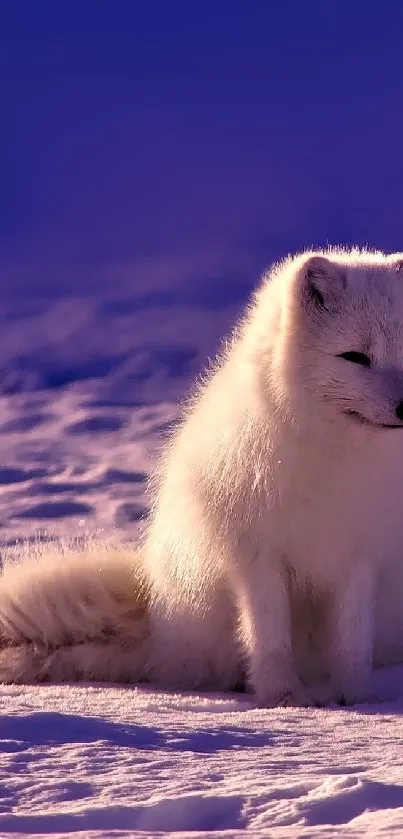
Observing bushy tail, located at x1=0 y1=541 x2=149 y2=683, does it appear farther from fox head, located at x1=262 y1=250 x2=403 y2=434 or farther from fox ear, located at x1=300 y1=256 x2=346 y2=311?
fox ear, located at x1=300 y1=256 x2=346 y2=311

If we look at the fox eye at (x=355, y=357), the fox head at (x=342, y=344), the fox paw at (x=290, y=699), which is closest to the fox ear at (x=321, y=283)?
the fox head at (x=342, y=344)

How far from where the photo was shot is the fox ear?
3.02m

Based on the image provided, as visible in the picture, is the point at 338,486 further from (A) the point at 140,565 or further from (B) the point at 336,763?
(B) the point at 336,763

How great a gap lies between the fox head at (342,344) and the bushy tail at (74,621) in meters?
1.01

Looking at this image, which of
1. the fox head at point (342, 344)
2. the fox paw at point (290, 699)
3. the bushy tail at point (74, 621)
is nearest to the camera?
the fox head at point (342, 344)

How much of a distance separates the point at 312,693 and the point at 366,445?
2.40ft

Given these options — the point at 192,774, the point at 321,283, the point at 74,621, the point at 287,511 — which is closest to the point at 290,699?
the point at 287,511

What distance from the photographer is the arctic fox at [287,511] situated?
297cm

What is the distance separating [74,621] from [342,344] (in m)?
1.31

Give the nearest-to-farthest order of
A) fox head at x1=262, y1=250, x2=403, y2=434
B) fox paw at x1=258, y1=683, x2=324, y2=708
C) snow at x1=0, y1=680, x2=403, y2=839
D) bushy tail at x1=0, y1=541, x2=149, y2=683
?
snow at x1=0, y1=680, x2=403, y2=839 < fox head at x1=262, y1=250, x2=403, y2=434 < fox paw at x1=258, y1=683, x2=324, y2=708 < bushy tail at x1=0, y1=541, x2=149, y2=683

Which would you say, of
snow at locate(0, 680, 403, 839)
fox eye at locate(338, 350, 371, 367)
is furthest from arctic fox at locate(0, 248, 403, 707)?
snow at locate(0, 680, 403, 839)

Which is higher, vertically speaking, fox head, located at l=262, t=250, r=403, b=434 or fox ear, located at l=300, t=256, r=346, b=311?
fox ear, located at l=300, t=256, r=346, b=311

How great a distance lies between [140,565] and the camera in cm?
369

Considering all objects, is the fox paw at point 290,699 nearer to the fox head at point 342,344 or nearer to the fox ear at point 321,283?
the fox head at point 342,344
